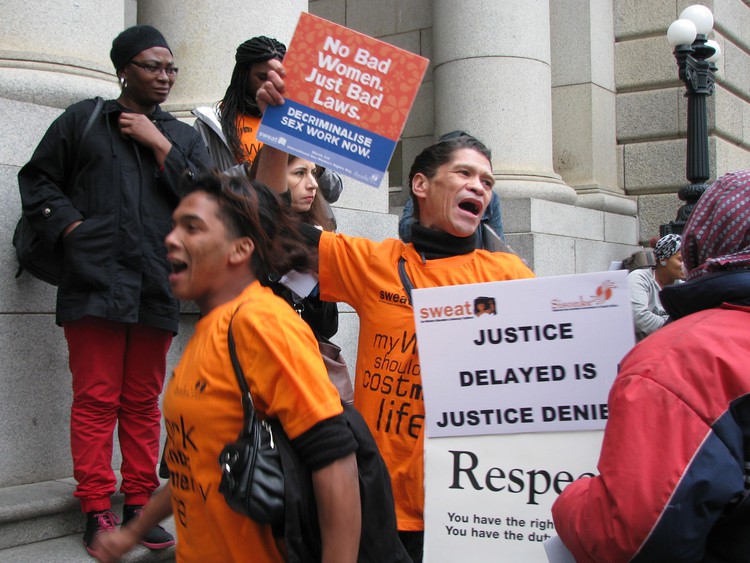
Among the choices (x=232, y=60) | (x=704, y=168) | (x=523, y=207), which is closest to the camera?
(x=232, y=60)

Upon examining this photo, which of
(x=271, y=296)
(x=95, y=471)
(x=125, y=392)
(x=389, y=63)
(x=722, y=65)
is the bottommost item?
(x=95, y=471)

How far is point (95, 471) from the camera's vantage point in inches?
159

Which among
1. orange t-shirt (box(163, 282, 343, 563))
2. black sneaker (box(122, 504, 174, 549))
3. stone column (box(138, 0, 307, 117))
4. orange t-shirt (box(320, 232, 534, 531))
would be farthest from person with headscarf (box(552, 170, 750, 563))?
stone column (box(138, 0, 307, 117))

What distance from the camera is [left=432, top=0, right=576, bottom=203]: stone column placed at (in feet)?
30.2

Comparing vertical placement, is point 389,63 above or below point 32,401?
above

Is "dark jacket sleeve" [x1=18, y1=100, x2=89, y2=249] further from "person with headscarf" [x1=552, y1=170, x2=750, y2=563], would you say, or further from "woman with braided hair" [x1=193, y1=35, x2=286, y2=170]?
"person with headscarf" [x1=552, y1=170, x2=750, y2=563]

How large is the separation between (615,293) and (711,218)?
619 millimetres

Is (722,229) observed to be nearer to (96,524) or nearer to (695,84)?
(96,524)

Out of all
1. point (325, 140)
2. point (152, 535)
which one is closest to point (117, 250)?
point (152, 535)

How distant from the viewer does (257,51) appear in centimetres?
446

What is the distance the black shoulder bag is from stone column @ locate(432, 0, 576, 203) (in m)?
7.24

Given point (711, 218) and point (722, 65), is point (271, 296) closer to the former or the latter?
point (711, 218)

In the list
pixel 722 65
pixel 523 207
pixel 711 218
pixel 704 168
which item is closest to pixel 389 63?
pixel 711 218

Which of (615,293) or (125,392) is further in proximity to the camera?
(125,392)
